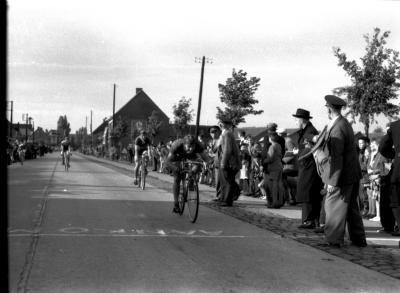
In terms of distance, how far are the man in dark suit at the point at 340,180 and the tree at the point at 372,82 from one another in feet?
66.3

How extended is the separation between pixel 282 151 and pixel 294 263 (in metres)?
6.82

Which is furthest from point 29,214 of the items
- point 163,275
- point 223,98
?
point 223,98

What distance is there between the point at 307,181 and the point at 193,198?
1936mm

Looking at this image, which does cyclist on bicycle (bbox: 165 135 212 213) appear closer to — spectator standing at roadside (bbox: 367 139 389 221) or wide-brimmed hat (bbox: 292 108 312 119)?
wide-brimmed hat (bbox: 292 108 312 119)

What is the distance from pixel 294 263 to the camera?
6145 mm

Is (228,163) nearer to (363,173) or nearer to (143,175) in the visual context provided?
(363,173)

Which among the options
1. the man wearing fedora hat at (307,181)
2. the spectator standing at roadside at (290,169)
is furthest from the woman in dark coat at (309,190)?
the spectator standing at roadside at (290,169)

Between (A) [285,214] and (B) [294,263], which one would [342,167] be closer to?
(B) [294,263]

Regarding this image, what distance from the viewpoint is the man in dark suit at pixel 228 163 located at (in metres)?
12.3

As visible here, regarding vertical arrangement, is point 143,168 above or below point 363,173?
below

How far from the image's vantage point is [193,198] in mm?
9562

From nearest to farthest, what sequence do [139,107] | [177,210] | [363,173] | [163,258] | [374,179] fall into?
[163,258] → [374,179] → [177,210] → [363,173] → [139,107]


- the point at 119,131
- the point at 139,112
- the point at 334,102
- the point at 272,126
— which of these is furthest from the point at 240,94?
the point at 139,112

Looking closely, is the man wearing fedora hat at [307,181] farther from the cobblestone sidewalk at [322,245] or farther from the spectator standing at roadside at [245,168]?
the spectator standing at roadside at [245,168]
